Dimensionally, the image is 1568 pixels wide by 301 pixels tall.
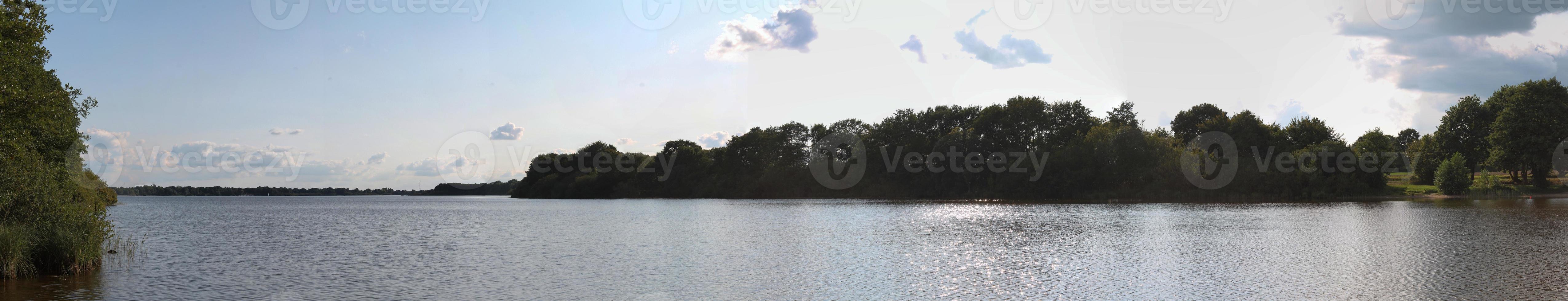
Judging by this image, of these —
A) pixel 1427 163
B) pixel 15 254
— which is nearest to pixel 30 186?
pixel 15 254

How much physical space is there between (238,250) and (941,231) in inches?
1001

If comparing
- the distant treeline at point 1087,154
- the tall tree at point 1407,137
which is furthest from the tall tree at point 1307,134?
the tall tree at point 1407,137

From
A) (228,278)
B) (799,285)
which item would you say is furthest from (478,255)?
(799,285)

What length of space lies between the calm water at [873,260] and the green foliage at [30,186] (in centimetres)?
86

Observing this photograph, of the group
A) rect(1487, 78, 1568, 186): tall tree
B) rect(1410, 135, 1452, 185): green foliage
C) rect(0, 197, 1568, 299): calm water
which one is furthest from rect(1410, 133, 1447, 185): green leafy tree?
rect(0, 197, 1568, 299): calm water

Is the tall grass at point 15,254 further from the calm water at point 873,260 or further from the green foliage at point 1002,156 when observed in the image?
the green foliage at point 1002,156

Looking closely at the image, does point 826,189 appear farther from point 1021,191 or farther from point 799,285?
point 799,285

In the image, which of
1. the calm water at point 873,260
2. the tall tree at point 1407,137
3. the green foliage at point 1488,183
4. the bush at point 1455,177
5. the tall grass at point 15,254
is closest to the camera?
the calm water at point 873,260

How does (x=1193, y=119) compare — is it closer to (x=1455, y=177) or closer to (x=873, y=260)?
(x=1455, y=177)

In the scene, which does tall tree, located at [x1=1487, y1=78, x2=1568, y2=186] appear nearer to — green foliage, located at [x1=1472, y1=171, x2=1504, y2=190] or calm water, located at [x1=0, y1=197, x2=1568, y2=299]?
green foliage, located at [x1=1472, y1=171, x2=1504, y2=190]

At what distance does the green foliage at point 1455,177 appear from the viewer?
239ft

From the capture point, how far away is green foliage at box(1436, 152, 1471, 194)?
7275 cm

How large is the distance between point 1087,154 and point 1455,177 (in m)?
30.5

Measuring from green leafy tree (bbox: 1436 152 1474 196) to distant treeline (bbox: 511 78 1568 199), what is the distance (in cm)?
399
